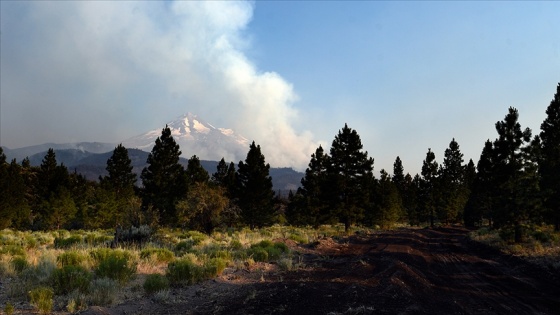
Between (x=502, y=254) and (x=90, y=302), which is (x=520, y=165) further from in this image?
(x=90, y=302)

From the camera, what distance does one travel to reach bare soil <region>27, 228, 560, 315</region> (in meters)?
8.93

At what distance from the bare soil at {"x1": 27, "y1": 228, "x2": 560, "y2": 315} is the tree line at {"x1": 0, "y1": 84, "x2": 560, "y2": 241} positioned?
46.1 feet

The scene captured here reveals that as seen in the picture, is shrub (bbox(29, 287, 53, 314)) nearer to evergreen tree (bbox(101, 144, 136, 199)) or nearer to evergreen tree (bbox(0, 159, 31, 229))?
evergreen tree (bbox(0, 159, 31, 229))

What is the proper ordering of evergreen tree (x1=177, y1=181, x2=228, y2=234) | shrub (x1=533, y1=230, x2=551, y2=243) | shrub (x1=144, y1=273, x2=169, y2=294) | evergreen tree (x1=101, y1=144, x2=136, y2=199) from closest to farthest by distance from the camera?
1. shrub (x1=144, y1=273, x2=169, y2=294)
2. shrub (x1=533, y1=230, x2=551, y2=243)
3. evergreen tree (x1=177, y1=181, x2=228, y2=234)
4. evergreen tree (x1=101, y1=144, x2=136, y2=199)

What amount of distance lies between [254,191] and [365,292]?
3914 centimetres

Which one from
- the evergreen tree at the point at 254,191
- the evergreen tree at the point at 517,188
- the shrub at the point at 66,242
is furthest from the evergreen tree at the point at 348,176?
the shrub at the point at 66,242

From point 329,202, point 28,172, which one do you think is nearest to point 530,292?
point 329,202

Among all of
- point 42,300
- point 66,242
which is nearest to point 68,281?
point 42,300

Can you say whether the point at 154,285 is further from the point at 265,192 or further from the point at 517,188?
the point at 265,192

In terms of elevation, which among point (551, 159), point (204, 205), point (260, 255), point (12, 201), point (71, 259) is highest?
point (551, 159)

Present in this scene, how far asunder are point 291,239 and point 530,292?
55.8ft

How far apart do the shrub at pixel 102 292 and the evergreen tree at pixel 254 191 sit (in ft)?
129

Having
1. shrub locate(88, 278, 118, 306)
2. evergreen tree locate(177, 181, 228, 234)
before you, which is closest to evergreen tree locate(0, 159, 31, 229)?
evergreen tree locate(177, 181, 228, 234)

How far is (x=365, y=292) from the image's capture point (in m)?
10.4
